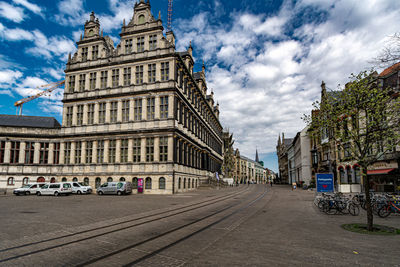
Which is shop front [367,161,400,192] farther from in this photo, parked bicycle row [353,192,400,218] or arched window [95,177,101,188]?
arched window [95,177,101,188]

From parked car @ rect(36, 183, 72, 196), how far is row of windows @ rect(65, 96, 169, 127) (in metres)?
10.5

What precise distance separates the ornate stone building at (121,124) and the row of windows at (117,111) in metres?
0.14

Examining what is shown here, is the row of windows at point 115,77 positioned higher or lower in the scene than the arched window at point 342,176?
higher

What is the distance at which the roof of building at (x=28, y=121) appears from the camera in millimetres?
43281

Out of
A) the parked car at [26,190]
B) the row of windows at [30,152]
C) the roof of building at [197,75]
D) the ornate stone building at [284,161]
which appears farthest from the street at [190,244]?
the ornate stone building at [284,161]

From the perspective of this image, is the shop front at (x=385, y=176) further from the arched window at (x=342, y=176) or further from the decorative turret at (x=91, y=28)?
the decorative turret at (x=91, y=28)

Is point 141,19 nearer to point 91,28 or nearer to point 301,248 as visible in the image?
point 91,28

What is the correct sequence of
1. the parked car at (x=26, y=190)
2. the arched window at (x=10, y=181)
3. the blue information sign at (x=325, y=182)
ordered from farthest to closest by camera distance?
the arched window at (x=10, y=181), the parked car at (x=26, y=190), the blue information sign at (x=325, y=182)

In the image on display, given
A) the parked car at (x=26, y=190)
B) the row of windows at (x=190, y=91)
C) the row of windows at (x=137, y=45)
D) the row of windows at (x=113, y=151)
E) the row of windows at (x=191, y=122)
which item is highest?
the row of windows at (x=137, y=45)

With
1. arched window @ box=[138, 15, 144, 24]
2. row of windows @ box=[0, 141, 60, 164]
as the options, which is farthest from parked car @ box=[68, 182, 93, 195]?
arched window @ box=[138, 15, 144, 24]

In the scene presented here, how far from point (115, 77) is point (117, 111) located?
17.3 ft

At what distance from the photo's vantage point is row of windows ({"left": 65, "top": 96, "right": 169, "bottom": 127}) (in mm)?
35031

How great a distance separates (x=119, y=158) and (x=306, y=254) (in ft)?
106

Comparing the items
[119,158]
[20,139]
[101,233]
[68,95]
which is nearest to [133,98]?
[119,158]
